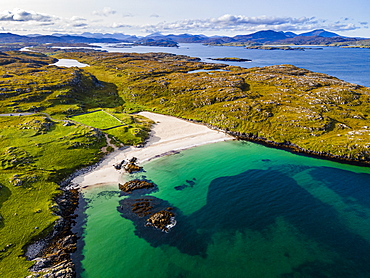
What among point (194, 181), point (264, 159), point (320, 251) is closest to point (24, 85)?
point (194, 181)

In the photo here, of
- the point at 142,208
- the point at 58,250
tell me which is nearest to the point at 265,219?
the point at 142,208

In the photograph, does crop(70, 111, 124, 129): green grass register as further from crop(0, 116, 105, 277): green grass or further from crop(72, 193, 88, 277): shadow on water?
crop(72, 193, 88, 277): shadow on water

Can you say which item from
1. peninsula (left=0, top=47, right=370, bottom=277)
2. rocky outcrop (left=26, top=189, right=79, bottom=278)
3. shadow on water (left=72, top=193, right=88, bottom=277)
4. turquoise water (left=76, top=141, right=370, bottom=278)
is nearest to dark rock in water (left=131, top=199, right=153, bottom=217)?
turquoise water (left=76, top=141, right=370, bottom=278)

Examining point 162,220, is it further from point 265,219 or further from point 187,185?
point 265,219

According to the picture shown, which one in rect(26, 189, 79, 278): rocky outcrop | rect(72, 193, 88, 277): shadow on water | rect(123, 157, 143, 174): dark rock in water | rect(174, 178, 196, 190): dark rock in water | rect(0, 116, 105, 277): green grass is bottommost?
rect(72, 193, 88, 277): shadow on water

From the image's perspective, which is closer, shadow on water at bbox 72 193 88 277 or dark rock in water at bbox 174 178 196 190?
shadow on water at bbox 72 193 88 277

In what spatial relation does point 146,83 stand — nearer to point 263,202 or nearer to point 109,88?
point 109,88
